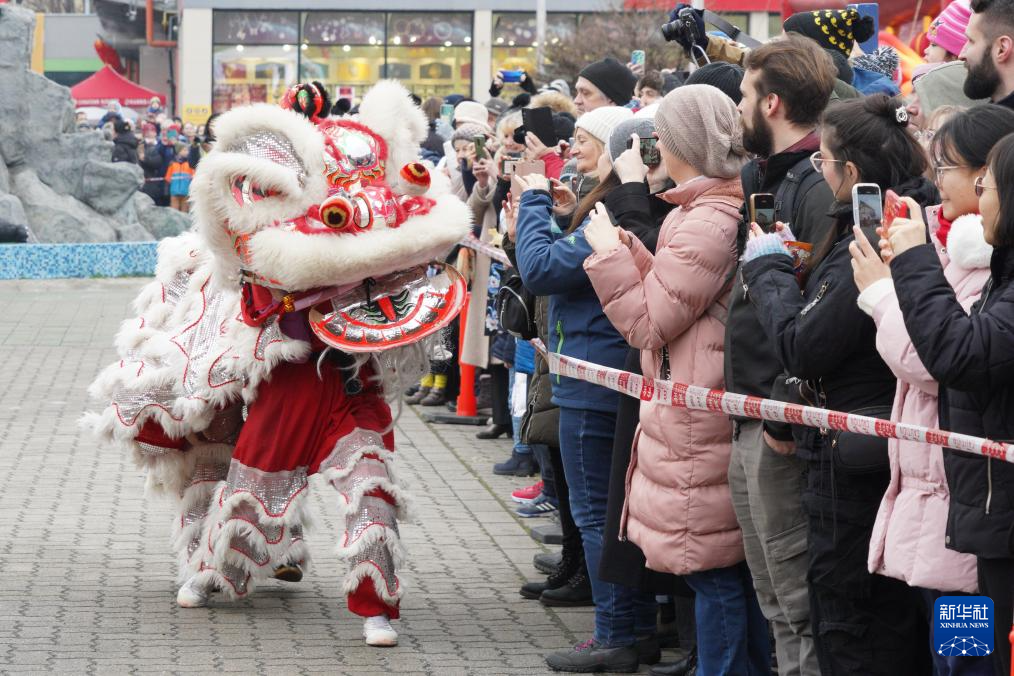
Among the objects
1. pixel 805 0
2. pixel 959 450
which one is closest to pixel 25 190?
pixel 805 0

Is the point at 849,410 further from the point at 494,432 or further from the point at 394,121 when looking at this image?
the point at 494,432

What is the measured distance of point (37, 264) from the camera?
68.4 ft

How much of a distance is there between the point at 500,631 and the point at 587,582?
60cm

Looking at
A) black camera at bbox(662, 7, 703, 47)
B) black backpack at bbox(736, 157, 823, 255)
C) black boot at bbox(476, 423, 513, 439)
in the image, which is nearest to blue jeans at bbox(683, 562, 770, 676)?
black backpack at bbox(736, 157, 823, 255)

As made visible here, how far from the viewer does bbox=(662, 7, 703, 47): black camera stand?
23.5 ft

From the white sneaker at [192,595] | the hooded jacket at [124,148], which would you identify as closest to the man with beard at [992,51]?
the white sneaker at [192,595]

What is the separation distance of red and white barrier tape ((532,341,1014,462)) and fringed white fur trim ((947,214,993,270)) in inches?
16.3

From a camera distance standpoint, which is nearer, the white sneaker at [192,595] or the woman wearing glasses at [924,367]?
the woman wearing glasses at [924,367]

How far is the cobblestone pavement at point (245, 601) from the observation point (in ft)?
18.8

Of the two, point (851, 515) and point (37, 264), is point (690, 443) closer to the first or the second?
point (851, 515)

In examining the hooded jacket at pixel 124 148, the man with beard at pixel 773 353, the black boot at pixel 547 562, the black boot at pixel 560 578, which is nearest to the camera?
the man with beard at pixel 773 353

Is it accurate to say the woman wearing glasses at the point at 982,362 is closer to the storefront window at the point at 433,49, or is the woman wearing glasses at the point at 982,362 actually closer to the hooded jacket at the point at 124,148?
the hooded jacket at the point at 124,148

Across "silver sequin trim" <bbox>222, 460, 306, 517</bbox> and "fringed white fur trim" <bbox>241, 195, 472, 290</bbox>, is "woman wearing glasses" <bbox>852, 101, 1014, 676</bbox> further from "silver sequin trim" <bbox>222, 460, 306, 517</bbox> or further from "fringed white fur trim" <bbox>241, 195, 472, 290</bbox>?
"silver sequin trim" <bbox>222, 460, 306, 517</bbox>

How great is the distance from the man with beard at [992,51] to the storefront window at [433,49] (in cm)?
3818
